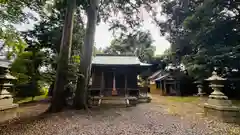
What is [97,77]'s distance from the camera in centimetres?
Result: 1245

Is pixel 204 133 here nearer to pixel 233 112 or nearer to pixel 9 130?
pixel 233 112

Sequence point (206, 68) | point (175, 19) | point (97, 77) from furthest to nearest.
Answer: point (175, 19) < point (97, 77) < point (206, 68)

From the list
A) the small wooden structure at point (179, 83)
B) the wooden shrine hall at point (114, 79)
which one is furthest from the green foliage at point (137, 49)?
the wooden shrine hall at point (114, 79)

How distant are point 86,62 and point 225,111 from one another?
637 centimetres

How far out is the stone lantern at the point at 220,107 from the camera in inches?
199

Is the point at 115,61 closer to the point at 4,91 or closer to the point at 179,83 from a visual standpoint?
the point at 4,91

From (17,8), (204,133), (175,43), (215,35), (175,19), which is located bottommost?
(204,133)

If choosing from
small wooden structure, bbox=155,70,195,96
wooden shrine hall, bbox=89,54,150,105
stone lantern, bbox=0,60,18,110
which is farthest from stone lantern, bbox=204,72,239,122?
small wooden structure, bbox=155,70,195,96

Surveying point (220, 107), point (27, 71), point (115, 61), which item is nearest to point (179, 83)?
point (115, 61)

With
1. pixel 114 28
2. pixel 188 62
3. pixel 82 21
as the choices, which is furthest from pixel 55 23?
pixel 188 62

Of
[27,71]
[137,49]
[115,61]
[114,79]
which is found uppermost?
[137,49]

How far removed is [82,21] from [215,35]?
10.5m

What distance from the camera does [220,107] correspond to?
520cm

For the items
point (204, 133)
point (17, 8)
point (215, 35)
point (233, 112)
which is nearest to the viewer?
point (204, 133)
